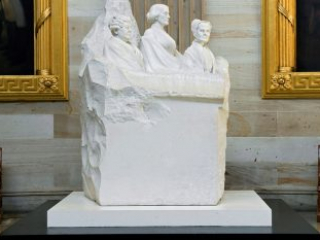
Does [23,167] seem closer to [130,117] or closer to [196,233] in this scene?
[130,117]

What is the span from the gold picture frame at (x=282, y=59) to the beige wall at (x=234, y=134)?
0.38ft

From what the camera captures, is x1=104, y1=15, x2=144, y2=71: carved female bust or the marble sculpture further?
x1=104, y1=15, x2=144, y2=71: carved female bust

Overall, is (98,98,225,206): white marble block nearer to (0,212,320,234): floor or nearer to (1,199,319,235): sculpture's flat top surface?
(1,199,319,235): sculpture's flat top surface

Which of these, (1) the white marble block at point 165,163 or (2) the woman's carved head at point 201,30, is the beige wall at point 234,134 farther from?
→ (1) the white marble block at point 165,163

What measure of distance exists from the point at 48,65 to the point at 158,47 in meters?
1.89

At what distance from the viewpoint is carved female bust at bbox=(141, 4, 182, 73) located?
545 cm

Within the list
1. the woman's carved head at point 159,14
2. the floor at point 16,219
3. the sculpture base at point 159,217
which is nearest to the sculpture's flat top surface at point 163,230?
the sculpture base at point 159,217

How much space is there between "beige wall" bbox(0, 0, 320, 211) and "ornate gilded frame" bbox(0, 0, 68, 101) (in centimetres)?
11

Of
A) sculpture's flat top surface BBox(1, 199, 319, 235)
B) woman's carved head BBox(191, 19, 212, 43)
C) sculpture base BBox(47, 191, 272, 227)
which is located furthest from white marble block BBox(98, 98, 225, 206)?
woman's carved head BBox(191, 19, 212, 43)

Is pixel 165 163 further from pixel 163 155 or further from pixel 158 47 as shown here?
pixel 158 47

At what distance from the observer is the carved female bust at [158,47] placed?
5.45 m

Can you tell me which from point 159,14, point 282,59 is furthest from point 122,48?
point 282,59

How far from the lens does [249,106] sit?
6.91 m

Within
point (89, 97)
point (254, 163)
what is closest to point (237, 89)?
point (254, 163)
